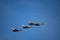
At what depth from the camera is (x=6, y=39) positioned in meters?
1.43

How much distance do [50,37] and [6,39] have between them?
50 cm

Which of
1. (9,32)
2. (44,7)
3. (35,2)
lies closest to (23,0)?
(35,2)

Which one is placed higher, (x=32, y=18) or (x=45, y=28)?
(x=32, y=18)

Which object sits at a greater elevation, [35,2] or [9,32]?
[35,2]

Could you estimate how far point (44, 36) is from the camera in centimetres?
136

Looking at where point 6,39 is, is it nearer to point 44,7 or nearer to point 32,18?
point 32,18

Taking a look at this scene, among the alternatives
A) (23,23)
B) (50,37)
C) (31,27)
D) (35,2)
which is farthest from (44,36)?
(35,2)

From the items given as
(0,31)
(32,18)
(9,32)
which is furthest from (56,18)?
(0,31)

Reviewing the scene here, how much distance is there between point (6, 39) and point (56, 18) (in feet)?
2.01

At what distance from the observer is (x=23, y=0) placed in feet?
4.69

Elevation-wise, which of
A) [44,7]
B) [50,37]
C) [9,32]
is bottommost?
[50,37]

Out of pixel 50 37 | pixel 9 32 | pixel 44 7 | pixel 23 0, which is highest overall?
pixel 23 0

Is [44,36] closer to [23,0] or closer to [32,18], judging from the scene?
[32,18]

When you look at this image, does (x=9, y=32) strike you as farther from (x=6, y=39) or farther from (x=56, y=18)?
(x=56, y=18)
